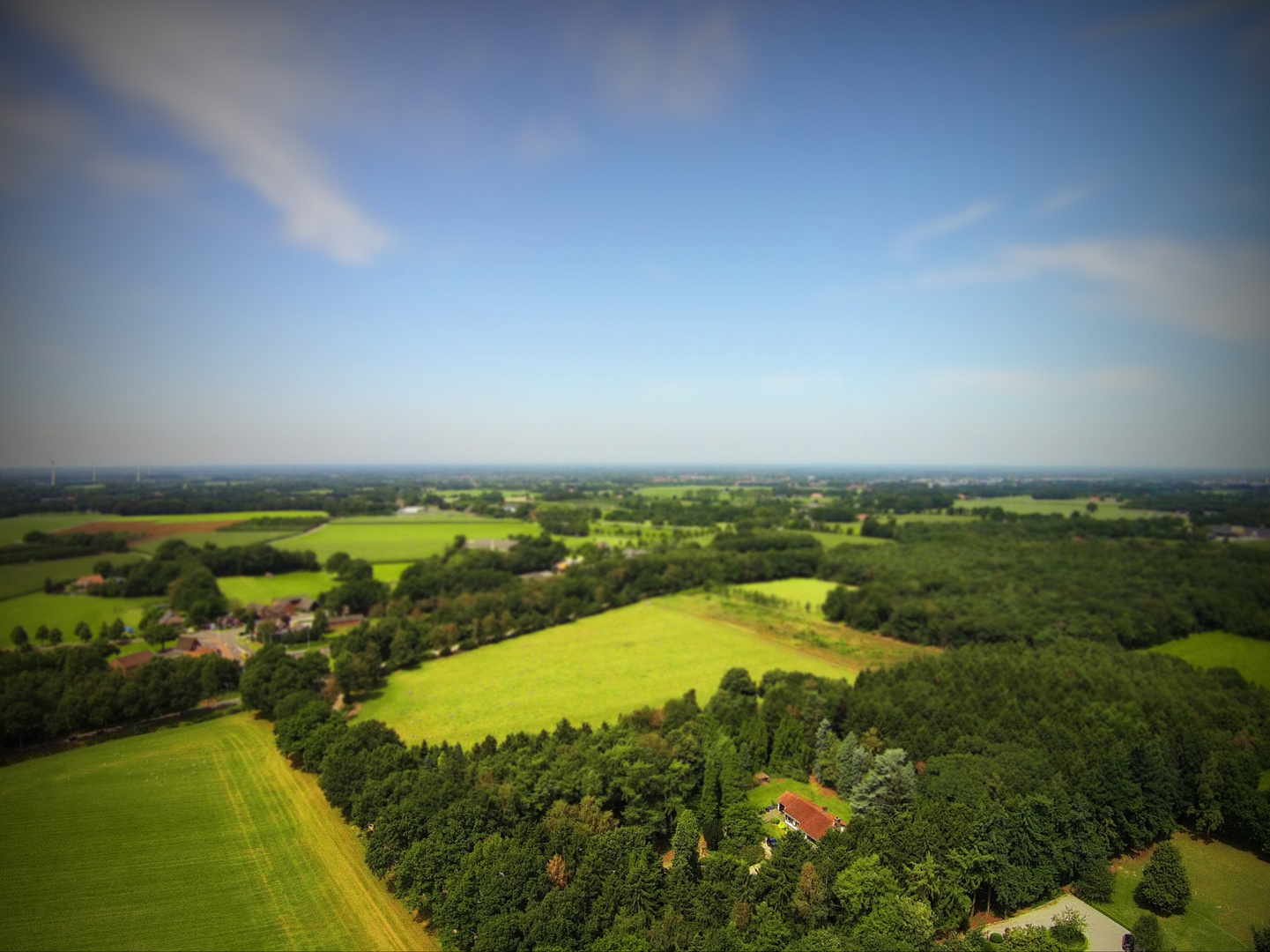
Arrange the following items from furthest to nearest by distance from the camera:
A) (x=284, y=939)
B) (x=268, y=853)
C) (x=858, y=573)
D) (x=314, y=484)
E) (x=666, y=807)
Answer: (x=314, y=484) → (x=858, y=573) → (x=666, y=807) → (x=268, y=853) → (x=284, y=939)

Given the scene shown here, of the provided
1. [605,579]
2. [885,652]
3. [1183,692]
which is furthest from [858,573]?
[1183,692]

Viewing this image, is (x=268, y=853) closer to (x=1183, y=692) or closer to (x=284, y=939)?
(x=284, y=939)

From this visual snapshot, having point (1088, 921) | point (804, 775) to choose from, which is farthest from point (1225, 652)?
point (804, 775)

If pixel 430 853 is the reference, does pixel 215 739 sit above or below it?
below

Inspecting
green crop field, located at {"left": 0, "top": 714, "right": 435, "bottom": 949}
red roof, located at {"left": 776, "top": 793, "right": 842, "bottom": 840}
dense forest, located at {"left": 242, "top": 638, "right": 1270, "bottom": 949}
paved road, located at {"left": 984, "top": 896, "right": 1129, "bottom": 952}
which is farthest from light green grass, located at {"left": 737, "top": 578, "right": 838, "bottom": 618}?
green crop field, located at {"left": 0, "top": 714, "right": 435, "bottom": 949}

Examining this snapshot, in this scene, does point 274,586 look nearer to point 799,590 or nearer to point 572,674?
point 572,674
